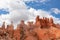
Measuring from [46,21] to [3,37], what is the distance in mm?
77479

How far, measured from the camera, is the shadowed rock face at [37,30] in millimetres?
109094

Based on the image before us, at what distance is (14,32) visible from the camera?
385 feet

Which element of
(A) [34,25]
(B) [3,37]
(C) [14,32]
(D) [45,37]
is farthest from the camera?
(A) [34,25]

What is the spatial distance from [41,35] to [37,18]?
17.0 meters

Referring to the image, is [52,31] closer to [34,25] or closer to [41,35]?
[41,35]

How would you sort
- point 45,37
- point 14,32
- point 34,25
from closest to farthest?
point 45,37
point 14,32
point 34,25

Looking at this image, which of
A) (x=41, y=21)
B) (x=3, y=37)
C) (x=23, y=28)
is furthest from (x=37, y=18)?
(x=3, y=37)

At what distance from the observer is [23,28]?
119 metres

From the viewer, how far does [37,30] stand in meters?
118

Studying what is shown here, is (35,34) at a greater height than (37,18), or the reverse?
(37,18)

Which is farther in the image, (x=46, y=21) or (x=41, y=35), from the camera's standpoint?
(x=46, y=21)

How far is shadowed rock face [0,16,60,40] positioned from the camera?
109094mm

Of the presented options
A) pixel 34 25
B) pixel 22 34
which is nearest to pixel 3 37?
pixel 22 34

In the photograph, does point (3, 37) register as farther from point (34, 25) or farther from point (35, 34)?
point (34, 25)
